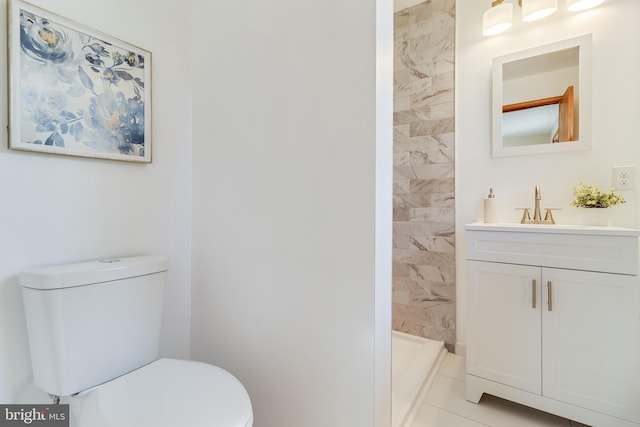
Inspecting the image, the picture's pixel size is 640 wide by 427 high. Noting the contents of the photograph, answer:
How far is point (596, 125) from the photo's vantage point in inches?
57.1

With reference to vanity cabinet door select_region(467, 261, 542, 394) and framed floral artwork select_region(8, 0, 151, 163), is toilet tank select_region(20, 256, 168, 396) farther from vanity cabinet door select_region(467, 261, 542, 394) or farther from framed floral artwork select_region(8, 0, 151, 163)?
vanity cabinet door select_region(467, 261, 542, 394)

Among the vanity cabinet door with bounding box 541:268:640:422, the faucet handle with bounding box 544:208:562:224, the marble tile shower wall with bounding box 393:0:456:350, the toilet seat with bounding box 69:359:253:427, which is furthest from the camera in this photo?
the marble tile shower wall with bounding box 393:0:456:350

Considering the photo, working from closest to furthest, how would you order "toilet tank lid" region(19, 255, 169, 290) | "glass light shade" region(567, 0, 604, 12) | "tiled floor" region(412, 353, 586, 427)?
"toilet tank lid" region(19, 255, 169, 290), "tiled floor" region(412, 353, 586, 427), "glass light shade" region(567, 0, 604, 12)

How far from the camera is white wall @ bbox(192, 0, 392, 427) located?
0.85 meters

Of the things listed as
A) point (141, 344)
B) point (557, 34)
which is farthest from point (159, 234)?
point (557, 34)

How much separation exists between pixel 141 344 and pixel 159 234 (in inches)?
17.7

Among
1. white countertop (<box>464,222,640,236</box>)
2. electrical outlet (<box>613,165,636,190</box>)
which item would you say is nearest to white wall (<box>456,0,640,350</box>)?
electrical outlet (<box>613,165,636,190</box>)

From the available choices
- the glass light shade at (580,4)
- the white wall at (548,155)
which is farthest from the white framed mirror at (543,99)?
the glass light shade at (580,4)

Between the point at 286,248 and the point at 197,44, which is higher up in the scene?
the point at 197,44

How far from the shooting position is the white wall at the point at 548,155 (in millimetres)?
1387

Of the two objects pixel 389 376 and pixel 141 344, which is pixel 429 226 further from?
pixel 141 344

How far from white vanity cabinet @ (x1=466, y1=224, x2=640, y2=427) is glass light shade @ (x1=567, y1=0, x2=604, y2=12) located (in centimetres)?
118

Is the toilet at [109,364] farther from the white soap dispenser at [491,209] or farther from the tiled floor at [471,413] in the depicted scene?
the white soap dispenser at [491,209]

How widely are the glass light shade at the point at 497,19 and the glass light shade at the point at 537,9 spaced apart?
0.07 m
